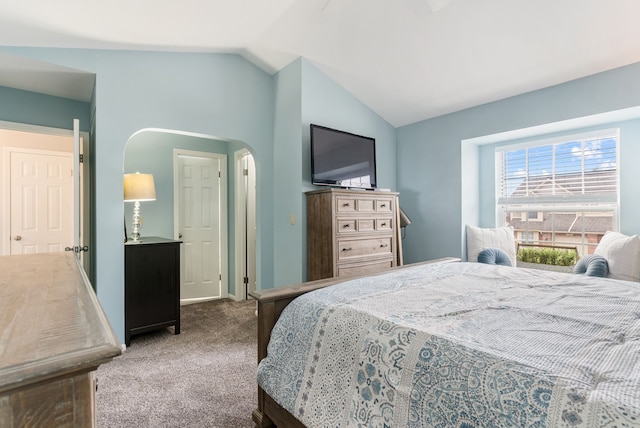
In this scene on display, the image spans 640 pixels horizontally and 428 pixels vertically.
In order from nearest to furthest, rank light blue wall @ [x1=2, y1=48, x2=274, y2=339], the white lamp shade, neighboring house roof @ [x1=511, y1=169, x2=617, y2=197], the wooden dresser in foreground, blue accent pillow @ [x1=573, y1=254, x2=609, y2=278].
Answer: the wooden dresser in foreground < blue accent pillow @ [x1=573, y1=254, x2=609, y2=278] < light blue wall @ [x1=2, y1=48, x2=274, y2=339] < neighboring house roof @ [x1=511, y1=169, x2=617, y2=197] < the white lamp shade

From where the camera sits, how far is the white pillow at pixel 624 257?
8.59 ft

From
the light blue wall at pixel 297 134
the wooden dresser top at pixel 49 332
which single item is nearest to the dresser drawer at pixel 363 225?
the light blue wall at pixel 297 134

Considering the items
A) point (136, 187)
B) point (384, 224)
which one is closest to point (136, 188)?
point (136, 187)

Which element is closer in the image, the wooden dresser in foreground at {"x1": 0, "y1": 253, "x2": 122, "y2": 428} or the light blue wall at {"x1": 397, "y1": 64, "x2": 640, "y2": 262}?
A: the wooden dresser in foreground at {"x1": 0, "y1": 253, "x2": 122, "y2": 428}

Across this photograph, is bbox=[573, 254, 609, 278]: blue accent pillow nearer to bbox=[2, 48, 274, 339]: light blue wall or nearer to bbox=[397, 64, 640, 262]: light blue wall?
bbox=[397, 64, 640, 262]: light blue wall

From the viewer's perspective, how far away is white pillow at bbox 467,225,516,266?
3.75 metres

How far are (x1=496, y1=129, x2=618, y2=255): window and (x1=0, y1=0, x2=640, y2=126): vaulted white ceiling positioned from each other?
77 centimetres

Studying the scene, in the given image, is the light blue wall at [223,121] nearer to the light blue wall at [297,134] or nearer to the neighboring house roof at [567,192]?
the light blue wall at [297,134]

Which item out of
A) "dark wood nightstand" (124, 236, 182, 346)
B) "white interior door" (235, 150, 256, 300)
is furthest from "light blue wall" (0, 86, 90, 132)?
"white interior door" (235, 150, 256, 300)

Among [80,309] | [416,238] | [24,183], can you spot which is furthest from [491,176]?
[24,183]

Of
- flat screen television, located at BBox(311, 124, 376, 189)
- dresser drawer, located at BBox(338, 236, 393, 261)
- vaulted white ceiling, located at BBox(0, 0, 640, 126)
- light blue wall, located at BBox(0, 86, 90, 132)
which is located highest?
vaulted white ceiling, located at BBox(0, 0, 640, 126)

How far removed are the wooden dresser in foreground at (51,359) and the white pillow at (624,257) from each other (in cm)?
346

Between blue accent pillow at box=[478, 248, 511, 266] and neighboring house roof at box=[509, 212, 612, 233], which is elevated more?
neighboring house roof at box=[509, 212, 612, 233]

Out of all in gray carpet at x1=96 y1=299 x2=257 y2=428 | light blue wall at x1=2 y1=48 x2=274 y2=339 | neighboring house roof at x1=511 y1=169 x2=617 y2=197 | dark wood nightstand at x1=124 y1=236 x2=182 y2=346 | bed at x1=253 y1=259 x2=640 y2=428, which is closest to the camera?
bed at x1=253 y1=259 x2=640 y2=428
